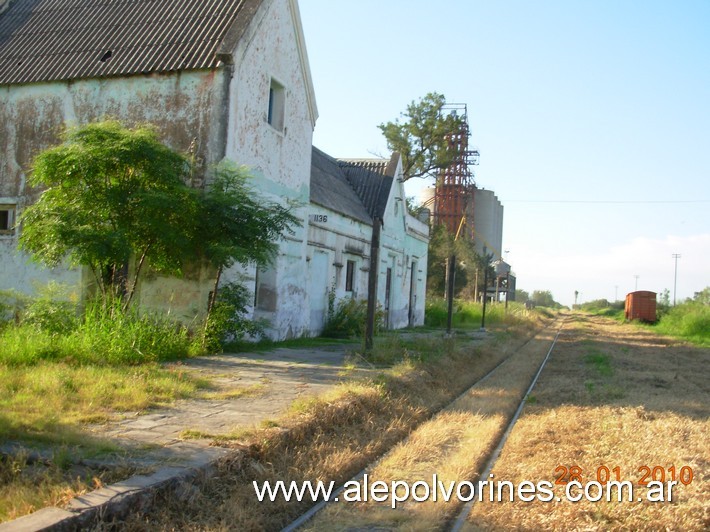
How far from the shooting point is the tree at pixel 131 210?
435 inches

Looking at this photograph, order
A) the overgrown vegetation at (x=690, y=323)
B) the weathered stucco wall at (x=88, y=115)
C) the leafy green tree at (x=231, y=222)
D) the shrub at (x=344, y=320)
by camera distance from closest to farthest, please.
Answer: the leafy green tree at (x=231, y=222)
the weathered stucco wall at (x=88, y=115)
the shrub at (x=344, y=320)
the overgrown vegetation at (x=690, y=323)

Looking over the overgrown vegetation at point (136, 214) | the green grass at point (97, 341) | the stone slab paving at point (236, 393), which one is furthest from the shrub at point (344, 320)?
the green grass at point (97, 341)

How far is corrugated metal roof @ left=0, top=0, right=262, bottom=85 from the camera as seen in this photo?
13852 mm

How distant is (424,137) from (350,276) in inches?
923

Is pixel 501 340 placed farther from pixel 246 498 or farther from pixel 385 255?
pixel 246 498

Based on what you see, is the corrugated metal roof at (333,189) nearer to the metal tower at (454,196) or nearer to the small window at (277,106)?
the small window at (277,106)

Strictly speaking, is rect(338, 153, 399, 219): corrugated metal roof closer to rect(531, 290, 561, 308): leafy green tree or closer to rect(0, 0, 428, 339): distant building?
rect(0, 0, 428, 339): distant building

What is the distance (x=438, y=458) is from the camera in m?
6.60

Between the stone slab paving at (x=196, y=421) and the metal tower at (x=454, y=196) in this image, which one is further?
the metal tower at (x=454, y=196)

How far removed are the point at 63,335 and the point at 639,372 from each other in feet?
37.4

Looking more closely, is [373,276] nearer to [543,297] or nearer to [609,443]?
[609,443]

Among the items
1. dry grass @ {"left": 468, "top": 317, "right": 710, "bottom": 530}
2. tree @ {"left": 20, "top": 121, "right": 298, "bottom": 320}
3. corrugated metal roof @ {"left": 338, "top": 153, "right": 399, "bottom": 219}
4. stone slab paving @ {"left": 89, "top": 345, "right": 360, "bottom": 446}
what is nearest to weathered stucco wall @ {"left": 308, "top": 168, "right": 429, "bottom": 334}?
corrugated metal roof @ {"left": 338, "top": 153, "right": 399, "bottom": 219}

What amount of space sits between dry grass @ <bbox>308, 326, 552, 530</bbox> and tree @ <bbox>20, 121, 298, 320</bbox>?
4.91 m

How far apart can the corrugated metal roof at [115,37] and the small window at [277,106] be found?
6.90 feet
